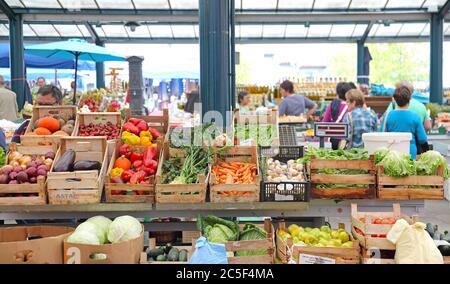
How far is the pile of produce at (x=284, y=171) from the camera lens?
17.7 feet

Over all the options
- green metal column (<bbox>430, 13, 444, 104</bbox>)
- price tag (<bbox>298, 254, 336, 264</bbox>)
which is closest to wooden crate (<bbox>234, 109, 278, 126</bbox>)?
price tag (<bbox>298, 254, 336, 264</bbox>)

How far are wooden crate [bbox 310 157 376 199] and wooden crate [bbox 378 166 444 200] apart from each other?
80mm

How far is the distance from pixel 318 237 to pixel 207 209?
3.44 ft

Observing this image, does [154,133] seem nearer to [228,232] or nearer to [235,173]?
[235,173]

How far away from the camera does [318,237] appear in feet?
15.0

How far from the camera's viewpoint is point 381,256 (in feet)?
14.1

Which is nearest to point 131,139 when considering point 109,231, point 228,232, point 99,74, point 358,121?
point 109,231

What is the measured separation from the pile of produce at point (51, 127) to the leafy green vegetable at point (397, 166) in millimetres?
2986

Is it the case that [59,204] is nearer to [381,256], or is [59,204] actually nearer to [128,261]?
[128,261]

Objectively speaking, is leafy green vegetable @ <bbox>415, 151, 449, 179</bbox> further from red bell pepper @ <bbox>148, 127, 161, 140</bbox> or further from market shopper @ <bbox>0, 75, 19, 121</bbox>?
market shopper @ <bbox>0, 75, 19, 121</bbox>

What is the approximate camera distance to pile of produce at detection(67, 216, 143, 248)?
432 cm

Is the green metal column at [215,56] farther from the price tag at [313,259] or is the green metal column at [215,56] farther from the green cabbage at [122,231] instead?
the price tag at [313,259]
